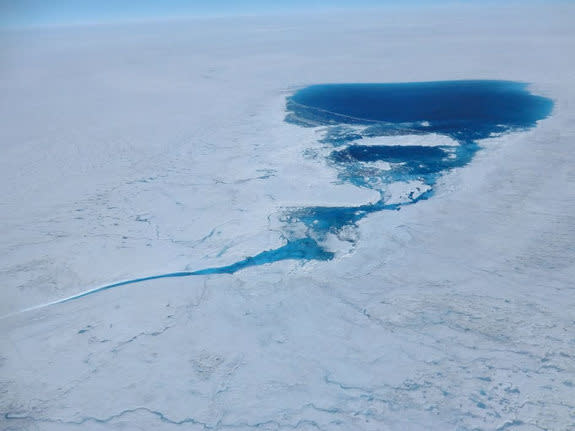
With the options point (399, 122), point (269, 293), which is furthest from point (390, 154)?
point (269, 293)

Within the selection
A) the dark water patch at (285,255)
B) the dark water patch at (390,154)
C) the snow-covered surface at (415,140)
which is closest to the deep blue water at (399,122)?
the dark water patch at (390,154)

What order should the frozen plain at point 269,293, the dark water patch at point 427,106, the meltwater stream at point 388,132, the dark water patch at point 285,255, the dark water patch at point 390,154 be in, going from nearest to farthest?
the frozen plain at point 269,293 → the dark water patch at point 285,255 → the meltwater stream at point 388,132 → the dark water patch at point 390,154 → the dark water patch at point 427,106

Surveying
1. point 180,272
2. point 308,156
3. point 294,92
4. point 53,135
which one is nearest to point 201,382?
point 180,272

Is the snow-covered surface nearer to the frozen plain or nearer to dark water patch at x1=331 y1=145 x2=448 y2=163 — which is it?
dark water patch at x1=331 y1=145 x2=448 y2=163

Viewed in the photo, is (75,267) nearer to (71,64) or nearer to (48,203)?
(48,203)

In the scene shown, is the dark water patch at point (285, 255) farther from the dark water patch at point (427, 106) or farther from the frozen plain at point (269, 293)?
the dark water patch at point (427, 106)
